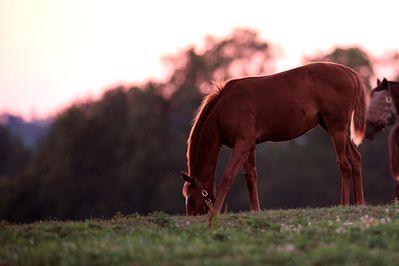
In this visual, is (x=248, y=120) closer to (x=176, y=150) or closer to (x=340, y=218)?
(x=340, y=218)

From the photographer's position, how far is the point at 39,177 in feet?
178

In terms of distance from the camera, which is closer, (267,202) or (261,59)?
(267,202)

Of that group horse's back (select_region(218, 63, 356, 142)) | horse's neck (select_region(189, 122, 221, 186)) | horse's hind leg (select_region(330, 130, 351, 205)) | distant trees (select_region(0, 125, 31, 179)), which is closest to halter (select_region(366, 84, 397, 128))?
horse's back (select_region(218, 63, 356, 142))

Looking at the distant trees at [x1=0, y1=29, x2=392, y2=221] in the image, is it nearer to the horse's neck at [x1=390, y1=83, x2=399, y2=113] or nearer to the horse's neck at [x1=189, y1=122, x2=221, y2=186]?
the horse's neck at [x1=390, y1=83, x2=399, y2=113]

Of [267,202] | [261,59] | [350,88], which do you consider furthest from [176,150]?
[350,88]

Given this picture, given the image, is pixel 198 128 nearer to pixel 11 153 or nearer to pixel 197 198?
pixel 197 198

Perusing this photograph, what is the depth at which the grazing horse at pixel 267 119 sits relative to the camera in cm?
1358

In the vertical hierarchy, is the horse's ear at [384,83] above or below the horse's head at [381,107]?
above

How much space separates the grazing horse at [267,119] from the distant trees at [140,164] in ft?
108

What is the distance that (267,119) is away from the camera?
13.9m

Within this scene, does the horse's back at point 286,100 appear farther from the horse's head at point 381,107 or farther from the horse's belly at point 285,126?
the horse's head at point 381,107

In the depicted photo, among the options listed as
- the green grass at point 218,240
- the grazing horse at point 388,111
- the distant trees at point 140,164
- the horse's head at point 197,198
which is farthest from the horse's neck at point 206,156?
the distant trees at point 140,164

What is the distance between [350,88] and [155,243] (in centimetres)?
657

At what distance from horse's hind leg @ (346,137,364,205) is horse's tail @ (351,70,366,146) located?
0.19 m
